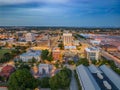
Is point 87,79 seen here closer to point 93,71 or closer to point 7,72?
point 93,71

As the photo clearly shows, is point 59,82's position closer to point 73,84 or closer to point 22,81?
point 73,84

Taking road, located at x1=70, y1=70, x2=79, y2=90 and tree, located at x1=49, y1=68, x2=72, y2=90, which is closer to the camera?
tree, located at x1=49, y1=68, x2=72, y2=90

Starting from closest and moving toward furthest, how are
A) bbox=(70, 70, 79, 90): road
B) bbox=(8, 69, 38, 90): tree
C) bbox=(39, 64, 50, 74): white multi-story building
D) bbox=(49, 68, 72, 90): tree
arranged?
1. bbox=(8, 69, 38, 90): tree
2. bbox=(49, 68, 72, 90): tree
3. bbox=(70, 70, 79, 90): road
4. bbox=(39, 64, 50, 74): white multi-story building

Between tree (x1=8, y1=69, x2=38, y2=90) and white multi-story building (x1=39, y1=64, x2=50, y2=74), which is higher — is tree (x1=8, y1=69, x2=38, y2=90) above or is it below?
above

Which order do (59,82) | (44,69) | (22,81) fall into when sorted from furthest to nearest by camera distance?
1. (44,69)
2. (59,82)
3. (22,81)

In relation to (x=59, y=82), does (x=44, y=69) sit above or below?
below

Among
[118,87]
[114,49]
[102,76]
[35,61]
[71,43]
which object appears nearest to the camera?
[118,87]

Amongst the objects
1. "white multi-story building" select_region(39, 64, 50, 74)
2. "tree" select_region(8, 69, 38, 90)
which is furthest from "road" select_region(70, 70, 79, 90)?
"white multi-story building" select_region(39, 64, 50, 74)

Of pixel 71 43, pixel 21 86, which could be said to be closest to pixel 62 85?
pixel 21 86

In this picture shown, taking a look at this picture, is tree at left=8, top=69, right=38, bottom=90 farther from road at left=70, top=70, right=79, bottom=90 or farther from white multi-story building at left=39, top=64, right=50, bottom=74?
white multi-story building at left=39, top=64, right=50, bottom=74

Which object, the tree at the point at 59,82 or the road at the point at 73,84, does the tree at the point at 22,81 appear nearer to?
the tree at the point at 59,82

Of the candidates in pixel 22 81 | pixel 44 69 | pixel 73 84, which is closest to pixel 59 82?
pixel 73 84
